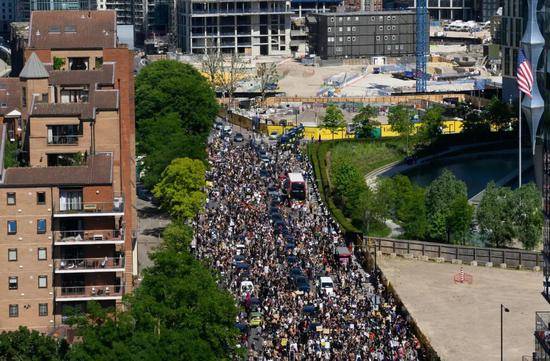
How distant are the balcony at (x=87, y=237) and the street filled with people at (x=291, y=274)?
6.12 meters

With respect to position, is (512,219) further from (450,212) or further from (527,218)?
(450,212)

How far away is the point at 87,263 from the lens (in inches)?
2453

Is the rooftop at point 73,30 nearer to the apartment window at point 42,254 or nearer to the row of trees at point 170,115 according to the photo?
the row of trees at point 170,115

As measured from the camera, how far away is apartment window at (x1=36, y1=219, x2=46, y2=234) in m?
61.9

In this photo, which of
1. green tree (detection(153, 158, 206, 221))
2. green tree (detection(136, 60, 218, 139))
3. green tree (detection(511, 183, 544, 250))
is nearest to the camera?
green tree (detection(511, 183, 544, 250))

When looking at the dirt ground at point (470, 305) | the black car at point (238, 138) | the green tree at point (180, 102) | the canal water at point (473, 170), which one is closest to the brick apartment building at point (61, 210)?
the dirt ground at point (470, 305)

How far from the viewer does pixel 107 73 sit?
7406 centimetres

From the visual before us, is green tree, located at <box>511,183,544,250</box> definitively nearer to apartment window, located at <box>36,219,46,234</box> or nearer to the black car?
apartment window, located at <box>36,219,46,234</box>

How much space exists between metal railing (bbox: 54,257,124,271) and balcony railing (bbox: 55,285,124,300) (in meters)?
0.77

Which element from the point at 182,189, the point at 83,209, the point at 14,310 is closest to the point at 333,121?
the point at 182,189

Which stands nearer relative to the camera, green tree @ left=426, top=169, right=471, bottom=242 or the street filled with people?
the street filled with people

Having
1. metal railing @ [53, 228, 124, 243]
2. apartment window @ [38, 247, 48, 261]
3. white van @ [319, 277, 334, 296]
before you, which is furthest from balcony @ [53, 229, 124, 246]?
white van @ [319, 277, 334, 296]

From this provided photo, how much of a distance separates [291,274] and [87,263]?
52.2 feet

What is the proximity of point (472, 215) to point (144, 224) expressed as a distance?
17.4 m
